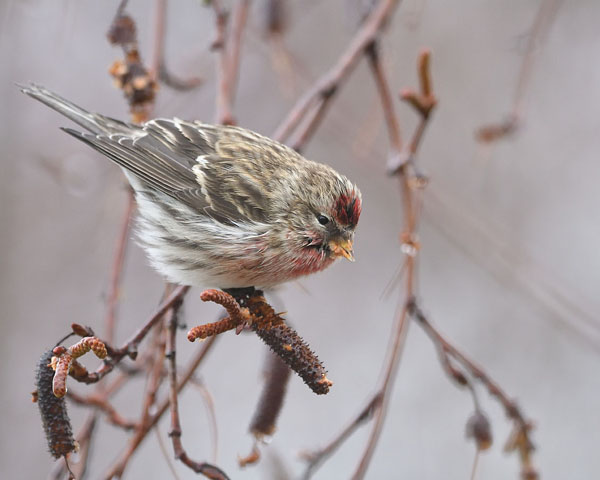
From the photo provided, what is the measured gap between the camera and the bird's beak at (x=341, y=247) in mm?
2600

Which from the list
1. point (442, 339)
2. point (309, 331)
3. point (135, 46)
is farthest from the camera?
point (309, 331)

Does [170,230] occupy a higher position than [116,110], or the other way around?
[116,110]

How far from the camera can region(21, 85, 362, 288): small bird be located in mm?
2592

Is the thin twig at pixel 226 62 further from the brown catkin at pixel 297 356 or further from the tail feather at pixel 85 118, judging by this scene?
the brown catkin at pixel 297 356

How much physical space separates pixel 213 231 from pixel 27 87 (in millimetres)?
832

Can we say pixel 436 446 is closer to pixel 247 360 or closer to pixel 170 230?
pixel 247 360

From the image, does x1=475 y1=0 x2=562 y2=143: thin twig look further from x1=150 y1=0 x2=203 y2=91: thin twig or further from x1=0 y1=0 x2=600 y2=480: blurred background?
x1=0 y1=0 x2=600 y2=480: blurred background

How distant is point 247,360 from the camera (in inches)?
239

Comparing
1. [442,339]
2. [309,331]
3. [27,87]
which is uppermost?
[309,331]

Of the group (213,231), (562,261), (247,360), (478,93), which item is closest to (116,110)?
(247,360)

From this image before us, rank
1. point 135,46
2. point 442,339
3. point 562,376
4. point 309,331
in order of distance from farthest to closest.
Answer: point 309,331
point 562,376
point 135,46
point 442,339

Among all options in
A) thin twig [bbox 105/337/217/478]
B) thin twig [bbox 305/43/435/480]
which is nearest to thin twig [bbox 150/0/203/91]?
thin twig [bbox 305/43/435/480]

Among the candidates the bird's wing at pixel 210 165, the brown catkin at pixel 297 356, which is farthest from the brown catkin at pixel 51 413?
the bird's wing at pixel 210 165

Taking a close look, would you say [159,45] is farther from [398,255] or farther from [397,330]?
[398,255]
